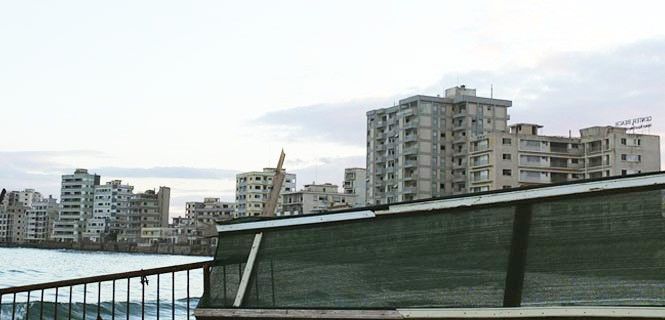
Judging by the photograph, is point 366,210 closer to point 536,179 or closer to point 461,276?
point 461,276

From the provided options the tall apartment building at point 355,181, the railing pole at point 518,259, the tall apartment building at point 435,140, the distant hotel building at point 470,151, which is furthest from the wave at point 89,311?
the tall apartment building at point 355,181

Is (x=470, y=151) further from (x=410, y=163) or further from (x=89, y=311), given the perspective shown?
(x=89, y=311)

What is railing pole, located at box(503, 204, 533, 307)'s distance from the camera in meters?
4.30

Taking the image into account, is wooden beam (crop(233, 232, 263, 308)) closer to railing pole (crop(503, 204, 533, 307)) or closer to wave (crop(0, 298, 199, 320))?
railing pole (crop(503, 204, 533, 307))

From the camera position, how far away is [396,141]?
9938 cm

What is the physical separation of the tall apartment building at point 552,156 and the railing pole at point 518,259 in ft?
267

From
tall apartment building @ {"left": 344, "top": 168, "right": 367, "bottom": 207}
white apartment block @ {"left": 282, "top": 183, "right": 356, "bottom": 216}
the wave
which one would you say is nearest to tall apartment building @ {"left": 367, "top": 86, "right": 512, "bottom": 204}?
white apartment block @ {"left": 282, "top": 183, "right": 356, "bottom": 216}

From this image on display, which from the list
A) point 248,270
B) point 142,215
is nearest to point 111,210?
point 142,215

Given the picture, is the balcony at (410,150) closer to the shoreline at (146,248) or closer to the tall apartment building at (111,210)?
the shoreline at (146,248)

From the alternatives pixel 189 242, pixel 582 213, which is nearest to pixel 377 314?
pixel 582 213

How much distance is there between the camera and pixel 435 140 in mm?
96875

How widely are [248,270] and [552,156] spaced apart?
88.0m

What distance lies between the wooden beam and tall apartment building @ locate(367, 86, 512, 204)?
89.0 metres

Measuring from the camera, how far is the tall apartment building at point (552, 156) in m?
85.8
